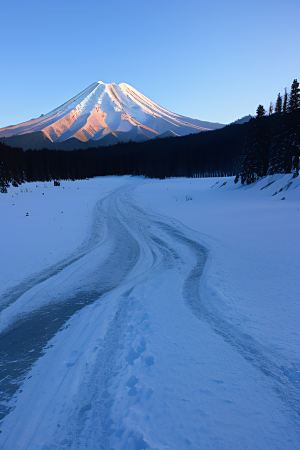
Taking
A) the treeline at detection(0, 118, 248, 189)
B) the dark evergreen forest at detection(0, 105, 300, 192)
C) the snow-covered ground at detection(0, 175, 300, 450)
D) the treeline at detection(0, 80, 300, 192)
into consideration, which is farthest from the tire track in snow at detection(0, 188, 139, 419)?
the treeline at detection(0, 118, 248, 189)

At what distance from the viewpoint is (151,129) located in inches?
6747

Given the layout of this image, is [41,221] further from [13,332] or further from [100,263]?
[13,332]

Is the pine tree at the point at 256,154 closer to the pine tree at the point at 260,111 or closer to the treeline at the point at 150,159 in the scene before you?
the pine tree at the point at 260,111

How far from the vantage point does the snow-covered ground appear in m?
1.92

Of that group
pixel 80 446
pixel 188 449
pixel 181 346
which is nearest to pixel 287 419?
pixel 188 449

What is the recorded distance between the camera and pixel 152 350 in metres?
2.80

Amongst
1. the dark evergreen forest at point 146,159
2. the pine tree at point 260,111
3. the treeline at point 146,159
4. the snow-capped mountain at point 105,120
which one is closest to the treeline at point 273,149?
the pine tree at point 260,111

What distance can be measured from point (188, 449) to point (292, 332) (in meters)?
1.99

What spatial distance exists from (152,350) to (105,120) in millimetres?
200552

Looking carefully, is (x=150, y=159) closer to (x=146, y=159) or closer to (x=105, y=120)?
(x=146, y=159)

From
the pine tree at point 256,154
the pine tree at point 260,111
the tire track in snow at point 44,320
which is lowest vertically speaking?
the tire track in snow at point 44,320

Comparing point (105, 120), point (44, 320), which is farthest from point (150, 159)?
point (105, 120)

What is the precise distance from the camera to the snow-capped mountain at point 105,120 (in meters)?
160

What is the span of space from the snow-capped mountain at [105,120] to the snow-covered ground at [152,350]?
163384 mm
